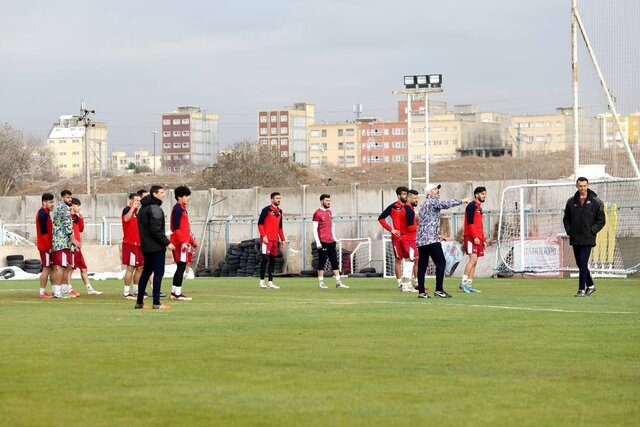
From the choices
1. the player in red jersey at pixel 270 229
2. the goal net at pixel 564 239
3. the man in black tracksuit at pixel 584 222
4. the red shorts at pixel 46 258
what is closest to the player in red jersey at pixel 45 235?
the red shorts at pixel 46 258

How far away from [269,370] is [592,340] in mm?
4355

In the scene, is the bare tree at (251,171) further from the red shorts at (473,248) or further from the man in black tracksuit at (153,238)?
the man in black tracksuit at (153,238)

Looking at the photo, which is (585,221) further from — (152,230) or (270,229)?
(270,229)

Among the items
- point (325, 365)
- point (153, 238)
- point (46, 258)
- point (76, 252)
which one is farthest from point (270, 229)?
point (325, 365)

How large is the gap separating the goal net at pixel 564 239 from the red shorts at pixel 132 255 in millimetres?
14137

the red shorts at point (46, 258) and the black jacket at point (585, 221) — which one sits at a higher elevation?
the black jacket at point (585, 221)

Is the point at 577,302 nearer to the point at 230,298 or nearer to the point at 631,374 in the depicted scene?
the point at 230,298

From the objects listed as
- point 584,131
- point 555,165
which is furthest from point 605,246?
point 555,165

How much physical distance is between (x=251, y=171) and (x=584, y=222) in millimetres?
60129

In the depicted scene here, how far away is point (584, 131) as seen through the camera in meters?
44.0

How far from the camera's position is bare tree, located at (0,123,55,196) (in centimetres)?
10262

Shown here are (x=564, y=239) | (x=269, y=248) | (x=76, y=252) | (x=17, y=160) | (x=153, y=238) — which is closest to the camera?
(x=153, y=238)

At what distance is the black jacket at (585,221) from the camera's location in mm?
24250

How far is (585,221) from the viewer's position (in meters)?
24.3
